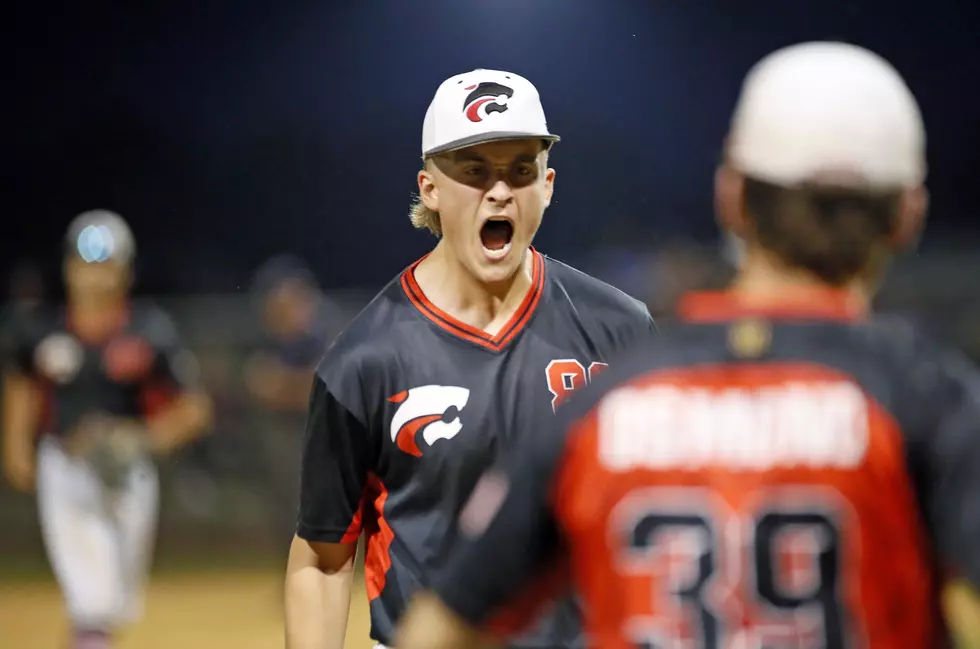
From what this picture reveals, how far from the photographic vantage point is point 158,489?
10625mm

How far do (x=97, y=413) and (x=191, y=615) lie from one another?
2.48 meters

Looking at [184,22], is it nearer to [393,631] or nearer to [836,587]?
[393,631]

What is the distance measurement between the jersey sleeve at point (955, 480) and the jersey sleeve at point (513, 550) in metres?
0.43

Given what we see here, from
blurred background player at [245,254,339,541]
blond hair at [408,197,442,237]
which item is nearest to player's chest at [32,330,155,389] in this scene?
blurred background player at [245,254,339,541]

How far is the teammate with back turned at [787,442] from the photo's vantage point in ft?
5.12

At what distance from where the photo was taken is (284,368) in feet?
33.4

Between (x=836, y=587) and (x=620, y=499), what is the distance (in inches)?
10.3

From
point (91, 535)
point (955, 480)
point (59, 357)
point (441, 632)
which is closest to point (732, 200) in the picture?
point (955, 480)

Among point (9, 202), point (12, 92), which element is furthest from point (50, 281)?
point (12, 92)

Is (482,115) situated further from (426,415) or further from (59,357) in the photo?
(59,357)

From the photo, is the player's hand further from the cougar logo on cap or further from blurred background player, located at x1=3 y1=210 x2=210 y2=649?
the cougar logo on cap

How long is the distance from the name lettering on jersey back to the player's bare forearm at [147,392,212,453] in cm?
541

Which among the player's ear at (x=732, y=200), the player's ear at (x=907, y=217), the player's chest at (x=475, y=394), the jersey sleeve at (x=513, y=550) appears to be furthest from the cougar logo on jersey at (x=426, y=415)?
the player's ear at (x=907, y=217)

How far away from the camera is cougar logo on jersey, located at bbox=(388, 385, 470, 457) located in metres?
3.22
